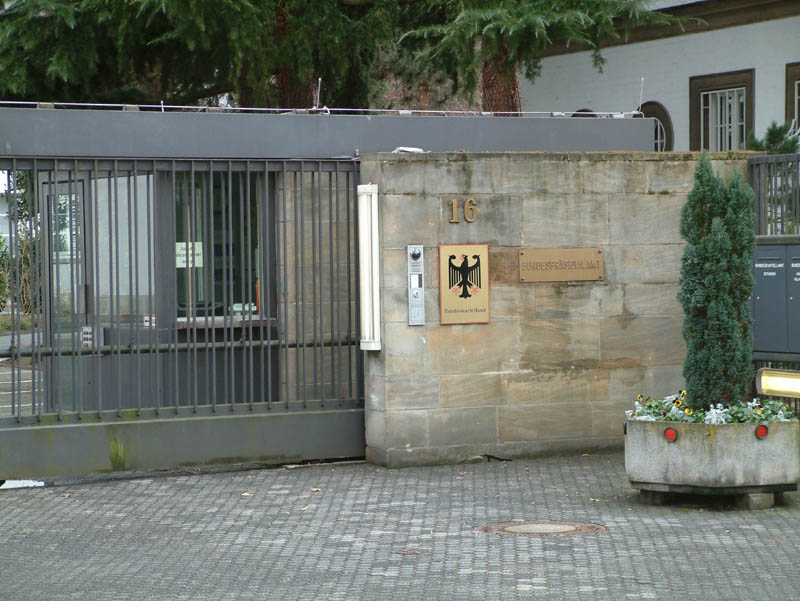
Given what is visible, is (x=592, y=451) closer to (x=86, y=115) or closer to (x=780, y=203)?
(x=780, y=203)

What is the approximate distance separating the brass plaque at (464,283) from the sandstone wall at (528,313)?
67mm

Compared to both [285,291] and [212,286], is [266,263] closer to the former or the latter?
[285,291]

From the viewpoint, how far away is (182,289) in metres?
12.3

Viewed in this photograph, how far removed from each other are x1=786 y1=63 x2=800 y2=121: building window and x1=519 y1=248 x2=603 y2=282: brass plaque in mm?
11504

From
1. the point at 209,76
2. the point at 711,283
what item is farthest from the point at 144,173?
the point at 209,76

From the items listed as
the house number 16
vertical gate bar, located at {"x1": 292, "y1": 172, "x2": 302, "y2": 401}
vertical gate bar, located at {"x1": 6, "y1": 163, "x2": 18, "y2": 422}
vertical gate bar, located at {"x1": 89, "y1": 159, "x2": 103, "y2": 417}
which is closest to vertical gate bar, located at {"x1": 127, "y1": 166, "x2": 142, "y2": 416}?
vertical gate bar, located at {"x1": 89, "y1": 159, "x2": 103, "y2": 417}

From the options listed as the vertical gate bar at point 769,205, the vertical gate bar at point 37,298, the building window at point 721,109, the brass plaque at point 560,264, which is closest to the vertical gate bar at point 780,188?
the vertical gate bar at point 769,205

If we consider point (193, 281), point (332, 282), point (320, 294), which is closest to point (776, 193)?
point (332, 282)

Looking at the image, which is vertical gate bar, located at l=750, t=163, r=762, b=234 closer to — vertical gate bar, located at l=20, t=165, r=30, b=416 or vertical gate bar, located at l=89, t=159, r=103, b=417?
vertical gate bar, located at l=89, t=159, r=103, b=417

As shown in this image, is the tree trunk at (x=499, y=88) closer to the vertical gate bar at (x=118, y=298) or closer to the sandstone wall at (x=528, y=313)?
the sandstone wall at (x=528, y=313)

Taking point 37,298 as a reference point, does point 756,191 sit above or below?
above

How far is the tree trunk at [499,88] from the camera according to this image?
715 inches

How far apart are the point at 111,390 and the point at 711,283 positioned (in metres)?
5.22

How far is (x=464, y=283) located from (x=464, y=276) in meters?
0.06
